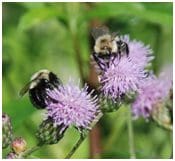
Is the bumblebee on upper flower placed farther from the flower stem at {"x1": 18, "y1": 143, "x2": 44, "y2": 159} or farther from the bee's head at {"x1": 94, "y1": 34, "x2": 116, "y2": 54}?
the flower stem at {"x1": 18, "y1": 143, "x2": 44, "y2": 159}

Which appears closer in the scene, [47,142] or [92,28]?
[47,142]

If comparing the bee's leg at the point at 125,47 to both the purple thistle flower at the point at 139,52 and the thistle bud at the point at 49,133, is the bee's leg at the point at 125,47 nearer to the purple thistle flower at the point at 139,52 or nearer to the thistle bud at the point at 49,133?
the purple thistle flower at the point at 139,52

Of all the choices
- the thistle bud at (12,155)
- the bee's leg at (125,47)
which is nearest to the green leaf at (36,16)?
the bee's leg at (125,47)

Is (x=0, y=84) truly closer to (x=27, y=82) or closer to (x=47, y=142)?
(x=27, y=82)

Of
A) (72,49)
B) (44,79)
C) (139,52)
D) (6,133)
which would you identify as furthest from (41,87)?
(72,49)

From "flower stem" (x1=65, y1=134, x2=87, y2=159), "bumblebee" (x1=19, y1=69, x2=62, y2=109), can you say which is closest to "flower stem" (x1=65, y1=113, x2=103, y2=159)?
"flower stem" (x1=65, y1=134, x2=87, y2=159)

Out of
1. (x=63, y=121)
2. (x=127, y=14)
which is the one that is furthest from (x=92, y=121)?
(x=127, y=14)
